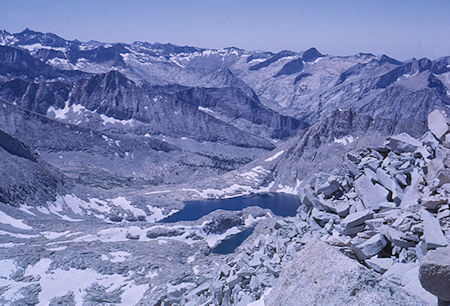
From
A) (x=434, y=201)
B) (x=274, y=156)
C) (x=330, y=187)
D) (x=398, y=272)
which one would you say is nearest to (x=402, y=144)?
(x=330, y=187)

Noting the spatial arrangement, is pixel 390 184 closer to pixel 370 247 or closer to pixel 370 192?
pixel 370 192

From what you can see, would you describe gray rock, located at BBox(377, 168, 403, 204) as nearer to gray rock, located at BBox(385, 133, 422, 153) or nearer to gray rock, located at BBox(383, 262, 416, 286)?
gray rock, located at BBox(385, 133, 422, 153)

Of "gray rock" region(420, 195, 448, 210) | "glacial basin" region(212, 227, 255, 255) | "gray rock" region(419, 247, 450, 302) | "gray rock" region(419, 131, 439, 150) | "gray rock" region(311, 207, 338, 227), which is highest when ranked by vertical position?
"gray rock" region(419, 131, 439, 150)

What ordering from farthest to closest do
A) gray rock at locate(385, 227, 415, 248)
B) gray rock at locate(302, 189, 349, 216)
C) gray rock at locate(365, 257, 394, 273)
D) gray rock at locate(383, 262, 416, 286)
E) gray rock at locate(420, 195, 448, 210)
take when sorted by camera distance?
gray rock at locate(302, 189, 349, 216)
gray rock at locate(420, 195, 448, 210)
gray rock at locate(385, 227, 415, 248)
gray rock at locate(365, 257, 394, 273)
gray rock at locate(383, 262, 416, 286)

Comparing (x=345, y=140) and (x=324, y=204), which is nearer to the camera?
(x=324, y=204)

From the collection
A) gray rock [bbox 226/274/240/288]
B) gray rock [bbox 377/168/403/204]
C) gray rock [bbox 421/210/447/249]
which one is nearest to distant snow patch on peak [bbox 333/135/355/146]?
gray rock [bbox 377/168/403/204]
